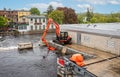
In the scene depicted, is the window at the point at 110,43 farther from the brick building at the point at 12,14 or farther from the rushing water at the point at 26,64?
the brick building at the point at 12,14

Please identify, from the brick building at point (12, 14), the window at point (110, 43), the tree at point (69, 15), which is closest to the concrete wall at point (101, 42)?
the window at point (110, 43)

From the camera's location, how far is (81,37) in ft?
90.2

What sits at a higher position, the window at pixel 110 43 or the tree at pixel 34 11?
the tree at pixel 34 11

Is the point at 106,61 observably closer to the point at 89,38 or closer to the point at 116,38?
the point at 116,38

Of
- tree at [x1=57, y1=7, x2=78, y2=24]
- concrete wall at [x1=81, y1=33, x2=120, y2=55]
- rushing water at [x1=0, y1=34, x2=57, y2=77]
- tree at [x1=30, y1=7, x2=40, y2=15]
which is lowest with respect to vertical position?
rushing water at [x1=0, y1=34, x2=57, y2=77]

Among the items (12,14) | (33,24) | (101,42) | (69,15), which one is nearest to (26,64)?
(101,42)

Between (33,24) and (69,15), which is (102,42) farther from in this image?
(69,15)

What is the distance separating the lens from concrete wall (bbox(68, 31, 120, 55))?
21.0 m

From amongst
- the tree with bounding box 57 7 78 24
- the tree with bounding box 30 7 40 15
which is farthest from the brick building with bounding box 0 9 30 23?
the tree with bounding box 57 7 78 24

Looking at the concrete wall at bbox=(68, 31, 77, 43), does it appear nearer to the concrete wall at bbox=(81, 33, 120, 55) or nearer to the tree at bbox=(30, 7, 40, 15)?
the concrete wall at bbox=(81, 33, 120, 55)

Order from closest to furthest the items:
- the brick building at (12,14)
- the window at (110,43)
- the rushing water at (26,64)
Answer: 1. the rushing water at (26,64)
2. the window at (110,43)
3. the brick building at (12,14)

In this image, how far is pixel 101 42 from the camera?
75.9ft

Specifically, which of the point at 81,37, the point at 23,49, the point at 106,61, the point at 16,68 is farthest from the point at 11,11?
the point at 106,61

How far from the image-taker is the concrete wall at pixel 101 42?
21.0m
